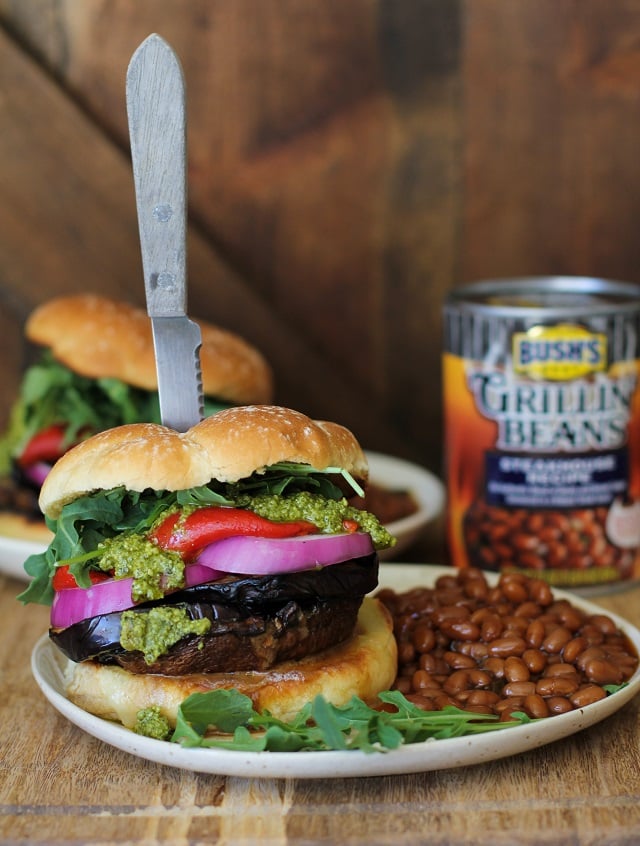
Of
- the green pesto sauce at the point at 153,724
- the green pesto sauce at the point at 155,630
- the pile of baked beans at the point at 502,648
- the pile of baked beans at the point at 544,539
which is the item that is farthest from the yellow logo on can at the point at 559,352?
the green pesto sauce at the point at 153,724

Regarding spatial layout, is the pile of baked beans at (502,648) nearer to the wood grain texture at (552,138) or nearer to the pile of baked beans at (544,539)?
the pile of baked beans at (544,539)

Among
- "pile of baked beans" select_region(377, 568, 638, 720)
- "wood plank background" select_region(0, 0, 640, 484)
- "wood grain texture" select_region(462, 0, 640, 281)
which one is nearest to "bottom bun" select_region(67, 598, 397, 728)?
"pile of baked beans" select_region(377, 568, 638, 720)

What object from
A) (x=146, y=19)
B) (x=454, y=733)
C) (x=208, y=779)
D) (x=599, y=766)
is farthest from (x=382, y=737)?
(x=146, y=19)

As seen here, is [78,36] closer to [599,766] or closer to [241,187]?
[241,187]

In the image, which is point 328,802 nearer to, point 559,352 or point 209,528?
point 209,528

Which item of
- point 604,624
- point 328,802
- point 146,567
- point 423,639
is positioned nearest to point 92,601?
point 146,567
